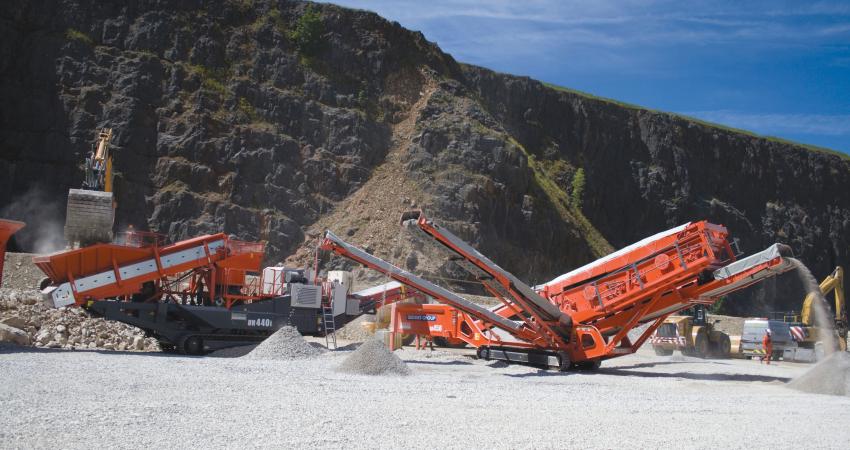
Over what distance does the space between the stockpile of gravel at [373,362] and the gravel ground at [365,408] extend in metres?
0.33

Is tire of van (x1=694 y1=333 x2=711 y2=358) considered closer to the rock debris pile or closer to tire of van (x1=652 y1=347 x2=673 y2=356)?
tire of van (x1=652 y1=347 x2=673 y2=356)

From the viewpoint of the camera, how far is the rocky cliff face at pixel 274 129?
1634 inches

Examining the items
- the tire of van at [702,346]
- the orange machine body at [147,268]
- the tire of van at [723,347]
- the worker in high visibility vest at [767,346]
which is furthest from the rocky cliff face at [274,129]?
the orange machine body at [147,268]

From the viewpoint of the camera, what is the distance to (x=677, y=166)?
6781cm

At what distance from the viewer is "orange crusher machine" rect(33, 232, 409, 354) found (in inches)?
675

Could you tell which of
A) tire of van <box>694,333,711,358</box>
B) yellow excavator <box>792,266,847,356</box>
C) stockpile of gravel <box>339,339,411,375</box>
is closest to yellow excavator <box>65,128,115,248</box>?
stockpile of gravel <box>339,339,411,375</box>

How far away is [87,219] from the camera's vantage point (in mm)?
17828

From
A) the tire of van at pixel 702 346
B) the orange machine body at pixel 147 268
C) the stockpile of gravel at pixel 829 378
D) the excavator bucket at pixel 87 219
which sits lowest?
the tire of van at pixel 702 346

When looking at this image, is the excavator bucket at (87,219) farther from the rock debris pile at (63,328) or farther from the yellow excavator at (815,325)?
the yellow excavator at (815,325)

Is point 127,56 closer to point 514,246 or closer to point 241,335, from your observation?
Answer: point 514,246

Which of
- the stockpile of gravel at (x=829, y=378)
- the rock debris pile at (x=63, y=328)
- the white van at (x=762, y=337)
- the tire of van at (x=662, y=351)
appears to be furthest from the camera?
the tire of van at (x=662, y=351)

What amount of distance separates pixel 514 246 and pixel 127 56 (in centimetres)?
2706

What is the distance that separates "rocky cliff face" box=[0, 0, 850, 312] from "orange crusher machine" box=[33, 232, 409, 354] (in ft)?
60.7

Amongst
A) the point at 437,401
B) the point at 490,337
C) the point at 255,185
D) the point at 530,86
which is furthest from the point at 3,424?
the point at 530,86
